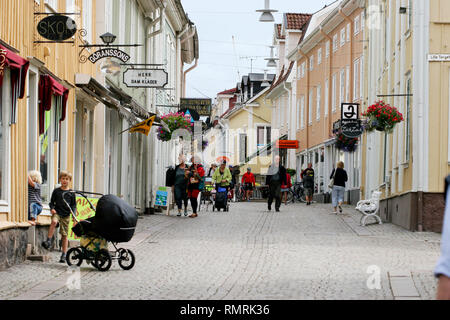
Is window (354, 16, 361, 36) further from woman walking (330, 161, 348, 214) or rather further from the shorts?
the shorts

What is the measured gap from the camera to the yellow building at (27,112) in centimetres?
1368

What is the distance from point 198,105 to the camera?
37.4m

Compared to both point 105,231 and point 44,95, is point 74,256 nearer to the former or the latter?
point 105,231

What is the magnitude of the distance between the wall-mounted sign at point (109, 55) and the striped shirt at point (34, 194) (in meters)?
3.99

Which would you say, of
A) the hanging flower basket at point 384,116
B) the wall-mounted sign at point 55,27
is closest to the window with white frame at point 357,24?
the hanging flower basket at point 384,116

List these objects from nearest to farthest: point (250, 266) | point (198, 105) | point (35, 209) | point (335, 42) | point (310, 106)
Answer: point (250, 266) → point (35, 209) → point (198, 105) → point (335, 42) → point (310, 106)

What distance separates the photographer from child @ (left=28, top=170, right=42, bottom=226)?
14.7 m

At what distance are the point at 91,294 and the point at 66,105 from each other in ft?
25.8

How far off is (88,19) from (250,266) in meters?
8.54

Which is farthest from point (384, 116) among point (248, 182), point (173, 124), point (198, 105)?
point (248, 182)

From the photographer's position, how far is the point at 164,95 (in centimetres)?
3594

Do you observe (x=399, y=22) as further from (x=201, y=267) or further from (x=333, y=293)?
(x=333, y=293)

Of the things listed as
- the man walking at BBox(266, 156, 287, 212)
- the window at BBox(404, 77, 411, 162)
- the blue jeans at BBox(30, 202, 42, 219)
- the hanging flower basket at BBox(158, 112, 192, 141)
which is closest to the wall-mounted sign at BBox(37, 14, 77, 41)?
the blue jeans at BBox(30, 202, 42, 219)
